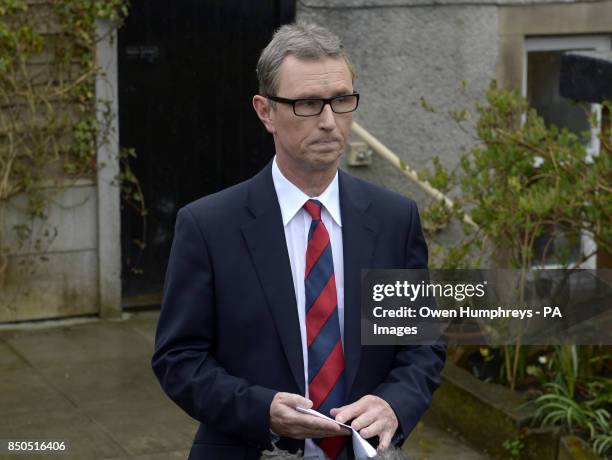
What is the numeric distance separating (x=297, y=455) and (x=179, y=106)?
5282 millimetres

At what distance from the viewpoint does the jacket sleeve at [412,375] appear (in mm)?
3012

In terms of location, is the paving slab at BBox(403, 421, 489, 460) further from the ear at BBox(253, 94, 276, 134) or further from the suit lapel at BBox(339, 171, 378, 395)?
the ear at BBox(253, 94, 276, 134)

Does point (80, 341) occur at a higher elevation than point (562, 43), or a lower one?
lower

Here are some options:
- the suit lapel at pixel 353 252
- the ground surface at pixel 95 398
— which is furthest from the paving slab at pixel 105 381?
the suit lapel at pixel 353 252

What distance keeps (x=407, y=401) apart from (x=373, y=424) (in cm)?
16

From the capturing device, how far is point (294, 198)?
3.10m

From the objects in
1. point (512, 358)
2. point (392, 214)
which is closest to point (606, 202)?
point (512, 358)

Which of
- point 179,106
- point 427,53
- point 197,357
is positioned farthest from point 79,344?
point 197,357

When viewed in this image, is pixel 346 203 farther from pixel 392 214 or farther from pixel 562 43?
pixel 562 43

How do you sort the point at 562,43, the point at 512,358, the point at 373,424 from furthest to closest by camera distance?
the point at 562,43
the point at 512,358
the point at 373,424

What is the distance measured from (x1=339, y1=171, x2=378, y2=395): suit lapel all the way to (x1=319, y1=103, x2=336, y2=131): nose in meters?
0.27

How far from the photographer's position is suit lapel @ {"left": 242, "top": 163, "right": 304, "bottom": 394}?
9.78 ft

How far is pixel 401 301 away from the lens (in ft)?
10.5

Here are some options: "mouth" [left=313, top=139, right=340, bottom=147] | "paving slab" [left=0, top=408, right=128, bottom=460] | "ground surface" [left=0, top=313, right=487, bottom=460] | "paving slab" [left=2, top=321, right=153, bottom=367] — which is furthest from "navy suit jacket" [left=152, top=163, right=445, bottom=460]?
"paving slab" [left=2, top=321, right=153, bottom=367]
